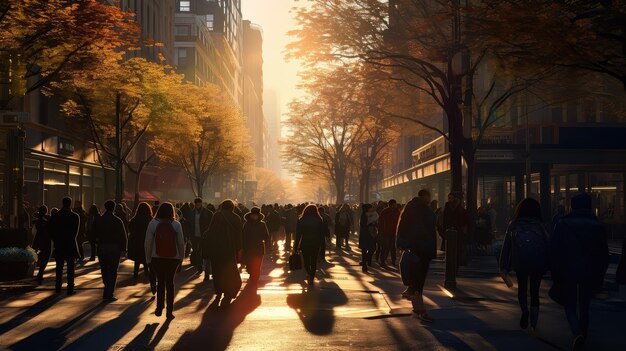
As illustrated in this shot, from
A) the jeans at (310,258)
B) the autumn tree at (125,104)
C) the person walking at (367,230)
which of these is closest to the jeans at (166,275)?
the jeans at (310,258)

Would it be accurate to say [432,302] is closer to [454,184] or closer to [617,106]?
[454,184]

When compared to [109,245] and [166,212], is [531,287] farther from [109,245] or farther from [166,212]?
[109,245]

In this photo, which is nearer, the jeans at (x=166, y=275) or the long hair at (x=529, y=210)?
the long hair at (x=529, y=210)

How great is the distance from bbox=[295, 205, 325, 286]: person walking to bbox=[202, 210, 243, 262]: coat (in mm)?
3904

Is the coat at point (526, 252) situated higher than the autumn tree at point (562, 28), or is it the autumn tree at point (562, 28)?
the autumn tree at point (562, 28)

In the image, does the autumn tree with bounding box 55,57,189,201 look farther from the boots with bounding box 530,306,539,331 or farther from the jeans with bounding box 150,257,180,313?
the boots with bounding box 530,306,539,331

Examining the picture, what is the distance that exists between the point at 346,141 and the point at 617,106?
32.1 metres

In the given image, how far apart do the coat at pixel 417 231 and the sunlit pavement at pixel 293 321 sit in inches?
40.7

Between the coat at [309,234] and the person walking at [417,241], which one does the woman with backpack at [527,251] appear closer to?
the person walking at [417,241]

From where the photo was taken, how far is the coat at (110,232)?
50.4ft

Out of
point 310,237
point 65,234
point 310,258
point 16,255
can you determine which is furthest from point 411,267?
point 16,255

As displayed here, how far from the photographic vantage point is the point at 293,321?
1257 cm

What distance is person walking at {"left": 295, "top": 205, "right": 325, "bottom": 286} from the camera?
18375 millimetres

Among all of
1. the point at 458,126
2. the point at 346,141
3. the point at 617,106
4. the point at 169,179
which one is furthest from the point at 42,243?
the point at 169,179
